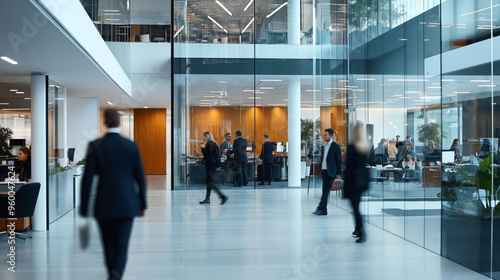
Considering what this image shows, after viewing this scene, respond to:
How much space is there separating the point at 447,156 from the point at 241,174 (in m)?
11.6

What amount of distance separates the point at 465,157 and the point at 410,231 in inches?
82.3

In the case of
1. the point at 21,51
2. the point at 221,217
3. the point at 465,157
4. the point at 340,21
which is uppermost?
the point at 340,21

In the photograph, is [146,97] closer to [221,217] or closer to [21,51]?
[221,217]

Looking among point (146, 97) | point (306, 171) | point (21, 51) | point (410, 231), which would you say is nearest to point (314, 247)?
point (410, 231)

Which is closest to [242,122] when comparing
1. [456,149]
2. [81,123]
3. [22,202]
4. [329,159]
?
[81,123]

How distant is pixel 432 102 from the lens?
772 centimetres

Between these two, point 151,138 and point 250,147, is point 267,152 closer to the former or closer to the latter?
point 250,147

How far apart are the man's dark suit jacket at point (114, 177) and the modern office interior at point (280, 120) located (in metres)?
1.66

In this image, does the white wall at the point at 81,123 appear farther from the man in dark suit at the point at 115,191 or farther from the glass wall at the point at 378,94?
the man in dark suit at the point at 115,191

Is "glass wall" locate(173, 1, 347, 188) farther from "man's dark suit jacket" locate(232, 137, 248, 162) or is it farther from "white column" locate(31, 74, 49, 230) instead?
"white column" locate(31, 74, 49, 230)

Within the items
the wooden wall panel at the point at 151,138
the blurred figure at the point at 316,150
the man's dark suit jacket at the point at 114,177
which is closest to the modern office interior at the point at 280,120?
the blurred figure at the point at 316,150

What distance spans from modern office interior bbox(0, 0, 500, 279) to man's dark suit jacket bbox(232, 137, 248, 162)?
0.38 metres

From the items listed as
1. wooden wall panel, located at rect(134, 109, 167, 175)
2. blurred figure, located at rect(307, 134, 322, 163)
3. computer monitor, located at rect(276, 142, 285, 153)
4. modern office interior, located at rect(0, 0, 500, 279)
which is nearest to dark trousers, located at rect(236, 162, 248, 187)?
modern office interior, located at rect(0, 0, 500, 279)

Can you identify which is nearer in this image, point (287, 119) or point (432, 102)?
point (432, 102)
